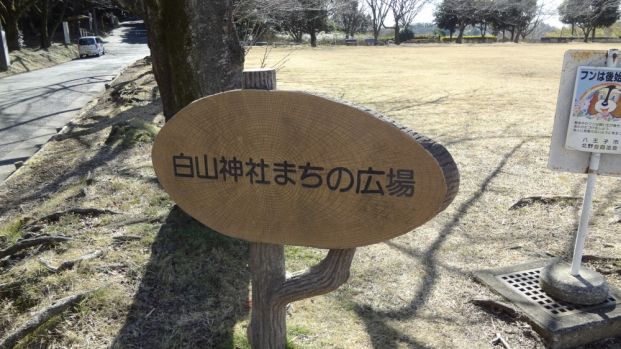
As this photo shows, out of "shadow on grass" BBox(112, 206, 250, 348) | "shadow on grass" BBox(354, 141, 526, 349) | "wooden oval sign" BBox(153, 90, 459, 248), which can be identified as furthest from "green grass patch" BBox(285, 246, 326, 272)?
"wooden oval sign" BBox(153, 90, 459, 248)

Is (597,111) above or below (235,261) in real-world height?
above

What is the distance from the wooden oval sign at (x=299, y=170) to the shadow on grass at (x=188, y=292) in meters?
0.95

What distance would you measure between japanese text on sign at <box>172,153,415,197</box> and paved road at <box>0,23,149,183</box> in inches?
193


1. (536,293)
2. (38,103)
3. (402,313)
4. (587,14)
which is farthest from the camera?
(587,14)

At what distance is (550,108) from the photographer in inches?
351

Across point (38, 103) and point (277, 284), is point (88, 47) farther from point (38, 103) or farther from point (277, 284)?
point (277, 284)

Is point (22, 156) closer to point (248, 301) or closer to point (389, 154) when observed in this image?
point (248, 301)

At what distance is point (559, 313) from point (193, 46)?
8.99 feet

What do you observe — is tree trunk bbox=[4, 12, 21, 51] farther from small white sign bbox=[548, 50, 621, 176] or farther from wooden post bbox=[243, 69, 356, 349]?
small white sign bbox=[548, 50, 621, 176]

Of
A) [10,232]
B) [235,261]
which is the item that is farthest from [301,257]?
[10,232]

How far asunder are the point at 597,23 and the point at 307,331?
177 ft

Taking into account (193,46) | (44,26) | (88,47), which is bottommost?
(88,47)

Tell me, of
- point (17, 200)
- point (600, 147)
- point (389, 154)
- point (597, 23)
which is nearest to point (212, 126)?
point (389, 154)

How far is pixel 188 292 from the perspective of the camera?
2.79 metres
